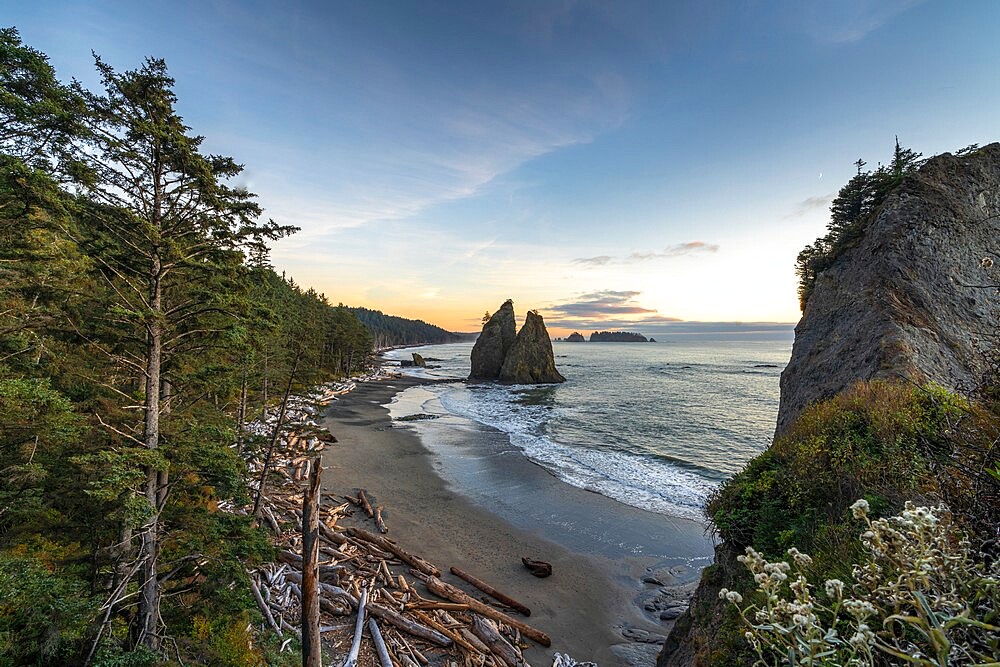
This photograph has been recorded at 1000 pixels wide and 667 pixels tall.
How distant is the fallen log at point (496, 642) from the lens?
29.0ft

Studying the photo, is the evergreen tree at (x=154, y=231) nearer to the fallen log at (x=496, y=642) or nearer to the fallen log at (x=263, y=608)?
the fallen log at (x=263, y=608)

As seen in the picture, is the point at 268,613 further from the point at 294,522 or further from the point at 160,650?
the point at 294,522

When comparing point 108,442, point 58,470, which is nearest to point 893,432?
point 58,470

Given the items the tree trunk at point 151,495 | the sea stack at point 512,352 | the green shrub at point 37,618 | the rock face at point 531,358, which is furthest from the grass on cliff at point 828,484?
the sea stack at point 512,352

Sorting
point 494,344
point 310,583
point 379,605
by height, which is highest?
point 494,344

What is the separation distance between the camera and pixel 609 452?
25.8m

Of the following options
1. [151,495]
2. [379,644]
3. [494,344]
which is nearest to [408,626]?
[379,644]

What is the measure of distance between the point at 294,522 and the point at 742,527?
48.7 feet

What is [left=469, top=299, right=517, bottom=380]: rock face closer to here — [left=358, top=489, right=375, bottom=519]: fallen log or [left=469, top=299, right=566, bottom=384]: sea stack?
[left=469, top=299, right=566, bottom=384]: sea stack

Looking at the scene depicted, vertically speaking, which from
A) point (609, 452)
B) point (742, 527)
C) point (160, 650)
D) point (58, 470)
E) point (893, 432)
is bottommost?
point (609, 452)

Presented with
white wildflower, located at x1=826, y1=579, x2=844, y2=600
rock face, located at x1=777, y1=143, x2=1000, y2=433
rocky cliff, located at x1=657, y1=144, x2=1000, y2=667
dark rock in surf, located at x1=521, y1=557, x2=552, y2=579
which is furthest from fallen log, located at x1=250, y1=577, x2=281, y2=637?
rock face, located at x1=777, y1=143, x2=1000, y2=433

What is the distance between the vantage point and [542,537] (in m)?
14.9

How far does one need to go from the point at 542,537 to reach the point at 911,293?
48.9ft

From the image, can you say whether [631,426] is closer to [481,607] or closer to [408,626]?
[481,607]
